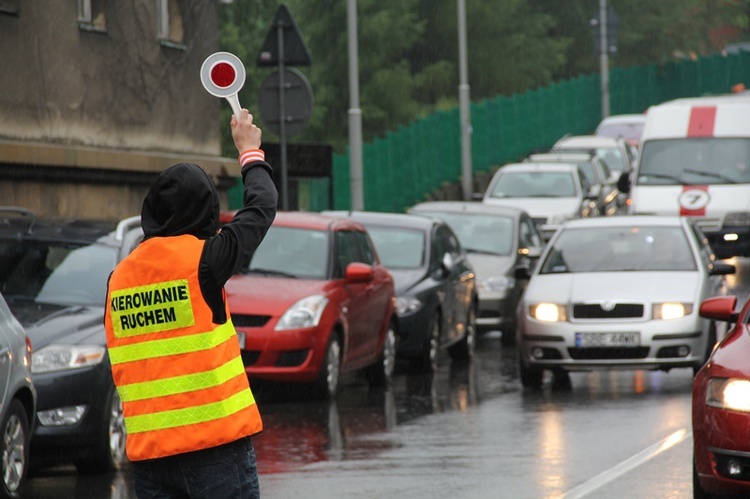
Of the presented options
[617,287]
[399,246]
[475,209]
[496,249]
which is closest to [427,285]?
[399,246]

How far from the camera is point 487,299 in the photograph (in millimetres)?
21297

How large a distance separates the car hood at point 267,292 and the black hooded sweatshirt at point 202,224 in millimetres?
9061

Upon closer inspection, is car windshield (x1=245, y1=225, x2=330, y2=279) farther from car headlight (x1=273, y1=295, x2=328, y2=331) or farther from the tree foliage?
the tree foliage

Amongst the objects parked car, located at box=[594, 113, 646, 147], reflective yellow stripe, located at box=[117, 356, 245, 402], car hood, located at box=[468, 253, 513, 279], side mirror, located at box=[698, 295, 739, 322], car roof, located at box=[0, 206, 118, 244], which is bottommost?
car hood, located at box=[468, 253, 513, 279]

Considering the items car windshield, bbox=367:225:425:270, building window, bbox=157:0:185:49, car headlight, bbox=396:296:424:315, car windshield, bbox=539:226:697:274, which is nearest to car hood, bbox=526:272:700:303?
car windshield, bbox=539:226:697:274

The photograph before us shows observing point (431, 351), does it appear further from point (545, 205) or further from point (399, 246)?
point (545, 205)

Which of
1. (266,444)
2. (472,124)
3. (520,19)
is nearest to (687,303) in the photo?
(266,444)

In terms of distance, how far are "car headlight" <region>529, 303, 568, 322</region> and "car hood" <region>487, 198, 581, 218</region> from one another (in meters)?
15.2

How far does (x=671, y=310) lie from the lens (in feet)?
51.7

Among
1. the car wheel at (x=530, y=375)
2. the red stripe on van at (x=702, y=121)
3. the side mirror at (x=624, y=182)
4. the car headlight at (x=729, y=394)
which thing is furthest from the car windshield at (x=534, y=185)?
the car headlight at (x=729, y=394)

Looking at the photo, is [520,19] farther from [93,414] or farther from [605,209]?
[93,414]

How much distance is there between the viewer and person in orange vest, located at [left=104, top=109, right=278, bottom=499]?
542 cm

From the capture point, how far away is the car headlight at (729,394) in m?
8.48

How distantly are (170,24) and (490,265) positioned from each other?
6231 mm
